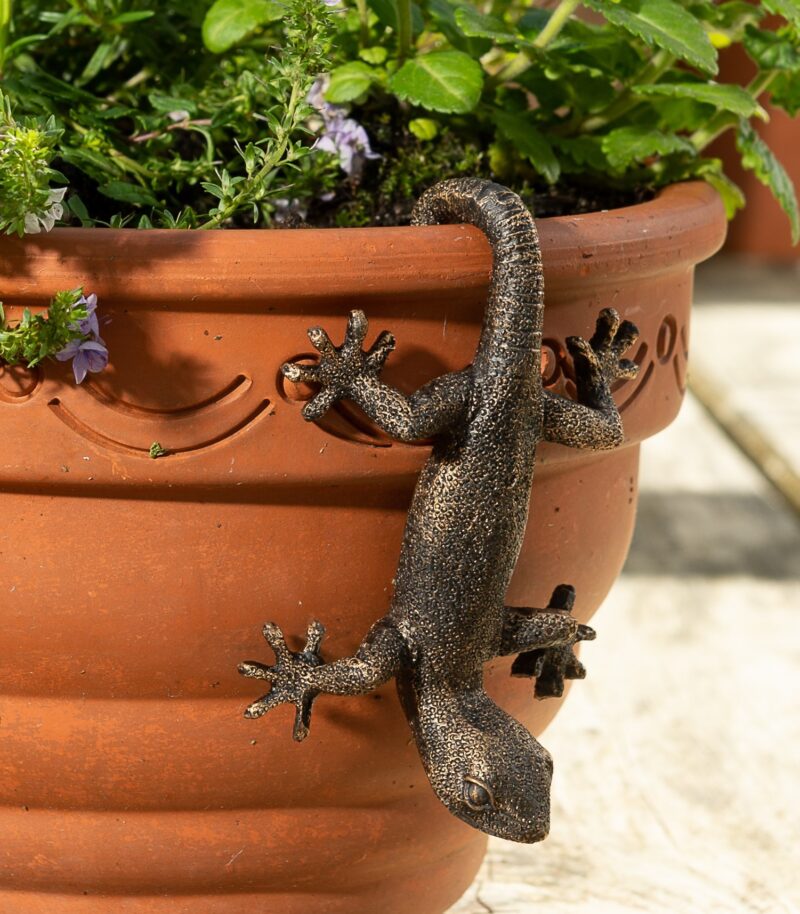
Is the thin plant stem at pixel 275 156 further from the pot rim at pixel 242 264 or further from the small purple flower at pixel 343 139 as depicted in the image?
the small purple flower at pixel 343 139

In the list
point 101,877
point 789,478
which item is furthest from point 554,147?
point 789,478

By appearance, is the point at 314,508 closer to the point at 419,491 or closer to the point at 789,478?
the point at 419,491

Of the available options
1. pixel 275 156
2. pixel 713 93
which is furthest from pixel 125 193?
pixel 713 93

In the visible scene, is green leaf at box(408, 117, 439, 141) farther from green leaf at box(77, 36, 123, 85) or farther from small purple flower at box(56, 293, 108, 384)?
small purple flower at box(56, 293, 108, 384)

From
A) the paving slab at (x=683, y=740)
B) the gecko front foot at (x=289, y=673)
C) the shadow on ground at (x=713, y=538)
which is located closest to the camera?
the gecko front foot at (x=289, y=673)

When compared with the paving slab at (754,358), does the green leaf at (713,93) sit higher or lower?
higher

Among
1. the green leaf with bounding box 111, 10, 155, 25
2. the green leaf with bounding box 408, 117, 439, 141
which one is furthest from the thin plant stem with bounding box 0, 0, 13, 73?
the green leaf with bounding box 408, 117, 439, 141

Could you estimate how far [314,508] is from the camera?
2.93ft

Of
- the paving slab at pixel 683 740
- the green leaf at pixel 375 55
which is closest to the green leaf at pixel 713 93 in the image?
the green leaf at pixel 375 55

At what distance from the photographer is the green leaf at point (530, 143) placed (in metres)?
1.08

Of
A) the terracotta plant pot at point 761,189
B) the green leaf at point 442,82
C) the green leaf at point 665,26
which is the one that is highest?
the green leaf at point 665,26

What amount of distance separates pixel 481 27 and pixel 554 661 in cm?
53

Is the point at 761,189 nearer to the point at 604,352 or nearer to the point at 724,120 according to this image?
the point at 724,120

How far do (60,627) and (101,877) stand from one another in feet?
0.73
